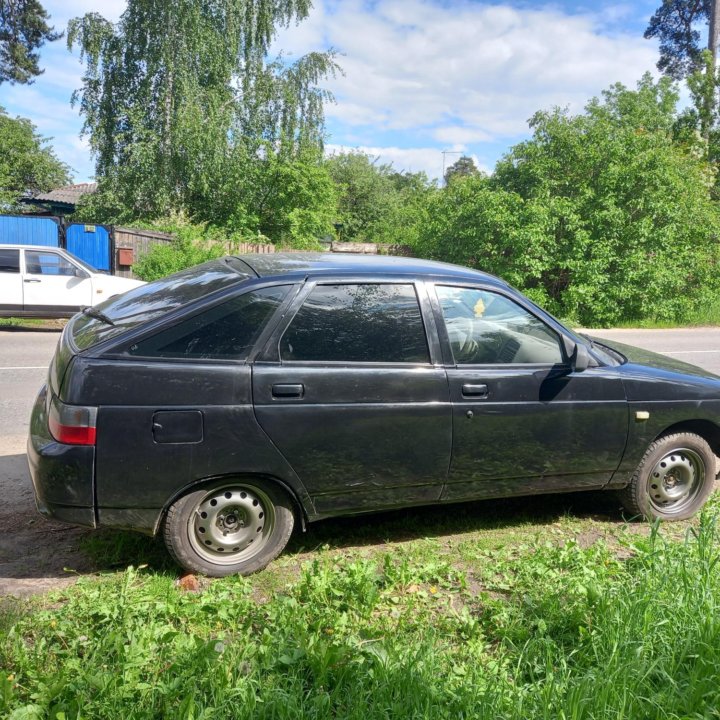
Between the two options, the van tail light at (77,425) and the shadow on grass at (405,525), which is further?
the shadow on grass at (405,525)

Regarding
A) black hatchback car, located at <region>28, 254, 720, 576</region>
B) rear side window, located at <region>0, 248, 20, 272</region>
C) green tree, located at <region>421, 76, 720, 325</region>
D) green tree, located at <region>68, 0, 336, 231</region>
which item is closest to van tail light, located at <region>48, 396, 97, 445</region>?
black hatchback car, located at <region>28, 254, 720, 576</region>

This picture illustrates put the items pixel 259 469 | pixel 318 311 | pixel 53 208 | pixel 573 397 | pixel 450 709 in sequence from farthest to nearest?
pixel 53 208, pixel 573 397, pixel 318 311, pixel 259 469, pixel 450 709

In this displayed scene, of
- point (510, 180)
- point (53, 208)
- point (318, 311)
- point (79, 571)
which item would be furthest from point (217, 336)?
point (53, 208)

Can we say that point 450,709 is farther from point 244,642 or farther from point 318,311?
point 318,311

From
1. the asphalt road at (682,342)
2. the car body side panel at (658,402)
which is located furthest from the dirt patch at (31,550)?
the asphalt road at (682,342)

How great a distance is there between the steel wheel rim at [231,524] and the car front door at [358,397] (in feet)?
0.93

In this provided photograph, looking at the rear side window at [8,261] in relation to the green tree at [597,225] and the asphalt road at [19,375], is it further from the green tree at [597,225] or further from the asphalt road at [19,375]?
the green tree at [597,225]

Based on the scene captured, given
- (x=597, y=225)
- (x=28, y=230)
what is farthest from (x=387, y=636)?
(x=28, y=230)

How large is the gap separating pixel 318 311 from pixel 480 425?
3.72 feet

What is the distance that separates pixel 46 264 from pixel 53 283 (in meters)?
0.41

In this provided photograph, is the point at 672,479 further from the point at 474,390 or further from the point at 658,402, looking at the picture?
the point at 474,390

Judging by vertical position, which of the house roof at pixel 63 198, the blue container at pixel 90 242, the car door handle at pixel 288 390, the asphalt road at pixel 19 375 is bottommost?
the asphalt road at pixel 19 375

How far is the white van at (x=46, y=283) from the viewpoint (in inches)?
507

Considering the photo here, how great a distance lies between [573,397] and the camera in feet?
12.8
